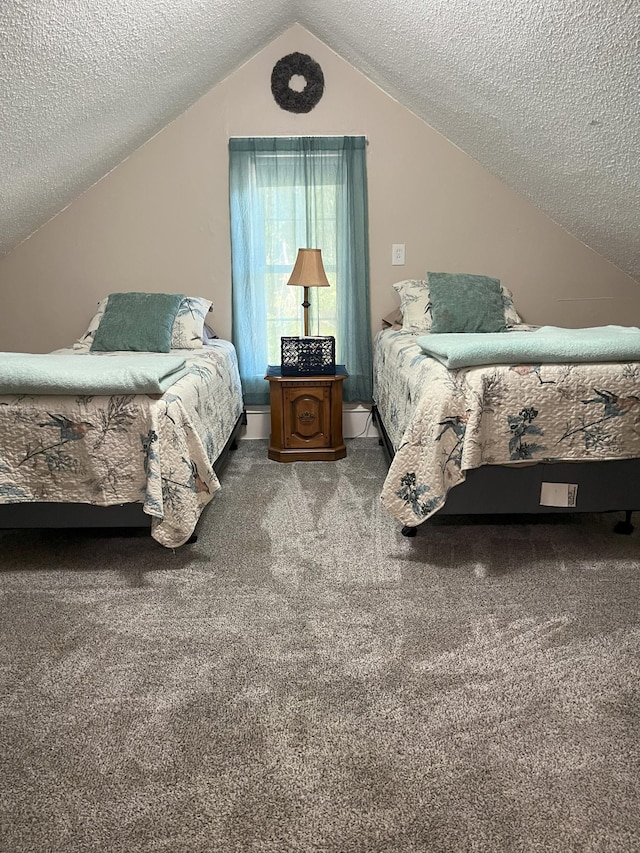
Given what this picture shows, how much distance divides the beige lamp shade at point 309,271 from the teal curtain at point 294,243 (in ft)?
0.92

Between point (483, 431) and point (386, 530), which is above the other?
point (483, 431)

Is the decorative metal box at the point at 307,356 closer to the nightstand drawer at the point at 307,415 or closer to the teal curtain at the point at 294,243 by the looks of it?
the nightstand drawer at the point at 307,415

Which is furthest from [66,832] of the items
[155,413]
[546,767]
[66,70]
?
[66,70]

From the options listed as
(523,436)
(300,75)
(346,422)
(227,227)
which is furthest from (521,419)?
(300,75)

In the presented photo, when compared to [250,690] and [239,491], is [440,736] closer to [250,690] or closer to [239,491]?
[250,690]

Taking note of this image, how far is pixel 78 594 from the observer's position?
1.90 m

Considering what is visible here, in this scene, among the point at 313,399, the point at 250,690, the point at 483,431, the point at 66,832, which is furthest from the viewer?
the point at 313,399

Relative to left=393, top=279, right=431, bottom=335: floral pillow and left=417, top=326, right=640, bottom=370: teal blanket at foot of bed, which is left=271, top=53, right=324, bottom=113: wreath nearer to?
left=393, top=279, right=431, bottom=335: floral pillow

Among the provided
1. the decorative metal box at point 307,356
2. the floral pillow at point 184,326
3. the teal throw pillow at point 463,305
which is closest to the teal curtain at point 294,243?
the floral pillow at point 184,326

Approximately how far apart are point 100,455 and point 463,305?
6.67ft

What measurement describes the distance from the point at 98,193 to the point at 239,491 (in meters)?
2.00

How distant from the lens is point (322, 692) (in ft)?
4.67

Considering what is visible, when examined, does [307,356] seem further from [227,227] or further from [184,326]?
[227,227]

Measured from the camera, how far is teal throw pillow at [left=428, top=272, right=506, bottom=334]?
3.22 meters
